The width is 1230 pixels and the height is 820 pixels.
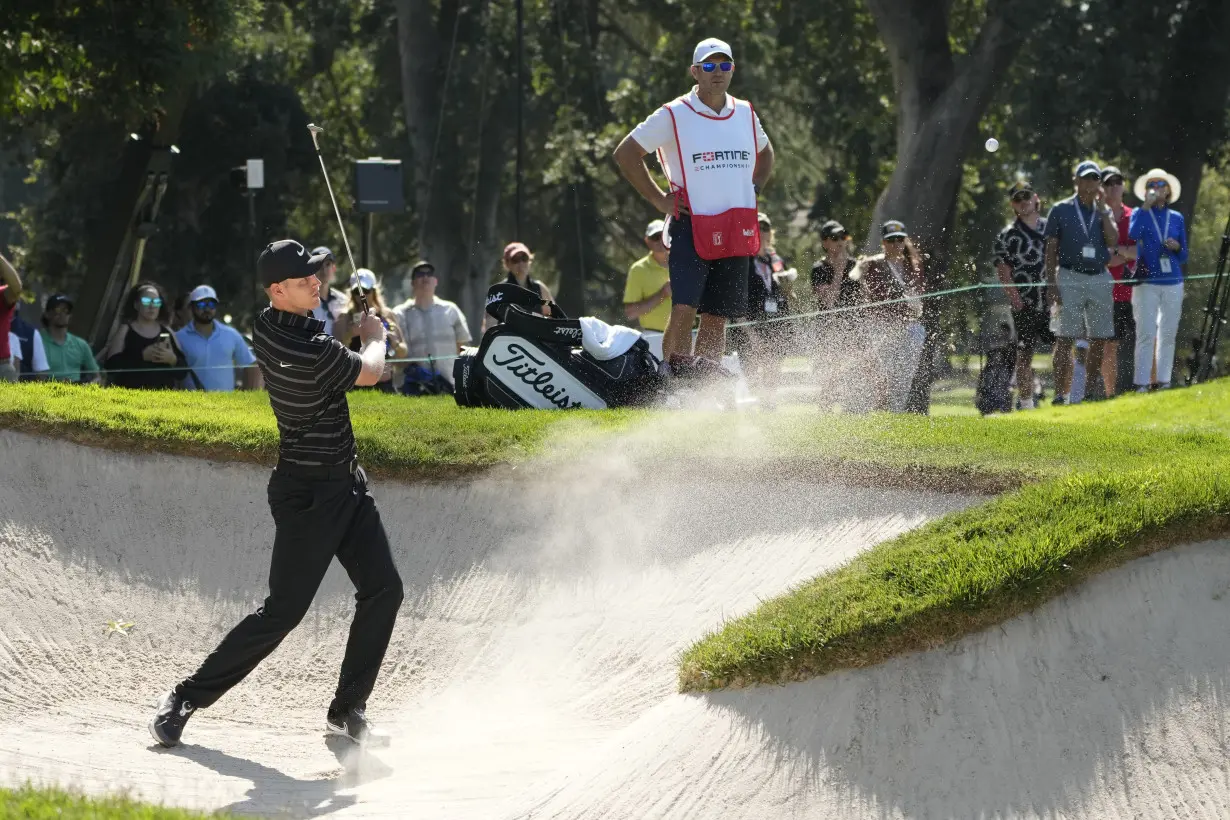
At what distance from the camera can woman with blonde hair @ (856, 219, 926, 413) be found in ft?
40.8

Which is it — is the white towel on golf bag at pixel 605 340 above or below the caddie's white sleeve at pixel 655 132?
below

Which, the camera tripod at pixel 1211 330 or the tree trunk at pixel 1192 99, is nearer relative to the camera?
the camera tripod at pixel 1211 330

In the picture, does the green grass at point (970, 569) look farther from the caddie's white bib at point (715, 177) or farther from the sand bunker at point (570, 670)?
the caddie's white bib at point (715, 177)

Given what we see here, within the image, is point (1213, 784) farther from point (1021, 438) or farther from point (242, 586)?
point (242, 586)

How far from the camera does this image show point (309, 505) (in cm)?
720

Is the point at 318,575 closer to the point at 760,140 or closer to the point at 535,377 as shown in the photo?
the point at 535,377

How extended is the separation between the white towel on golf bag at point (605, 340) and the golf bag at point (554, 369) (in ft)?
0.12

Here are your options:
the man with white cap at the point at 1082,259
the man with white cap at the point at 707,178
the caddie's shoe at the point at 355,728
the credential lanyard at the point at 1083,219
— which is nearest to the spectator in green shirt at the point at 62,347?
the man with white cap at the point at 707,178

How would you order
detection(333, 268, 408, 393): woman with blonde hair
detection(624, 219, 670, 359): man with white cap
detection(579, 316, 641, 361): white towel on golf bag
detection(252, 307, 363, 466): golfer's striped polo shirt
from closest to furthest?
detection(252, 307, 363, 466): golfer's striped polo shirt
detection(579, 316, 641, 361): white towel on golf bag
detection(333, 268, 408, 393): woman with blonde hair
detection(624, 219, 670, 359): man with white cap

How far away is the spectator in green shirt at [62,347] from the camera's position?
13789 millimetres

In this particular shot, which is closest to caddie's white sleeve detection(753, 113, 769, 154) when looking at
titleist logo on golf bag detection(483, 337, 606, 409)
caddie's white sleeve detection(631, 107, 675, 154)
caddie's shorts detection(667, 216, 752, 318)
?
caddie's white sleeve detection(631, 107, 675, 154)

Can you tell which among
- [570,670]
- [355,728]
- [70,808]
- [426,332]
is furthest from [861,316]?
[70,808]

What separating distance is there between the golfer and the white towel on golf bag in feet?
12.3

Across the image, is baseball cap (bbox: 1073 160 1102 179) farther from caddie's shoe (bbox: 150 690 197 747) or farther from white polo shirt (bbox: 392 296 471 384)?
caddie's shoe (bbox: 150 690 197 747)
